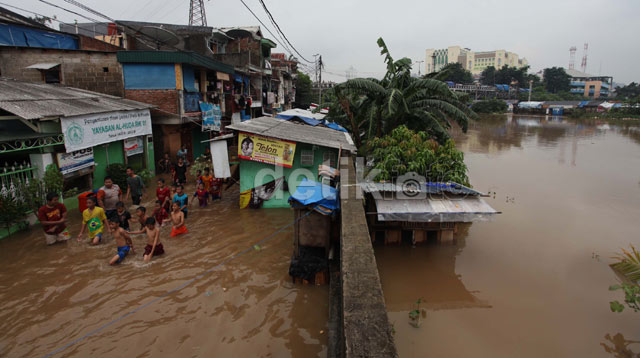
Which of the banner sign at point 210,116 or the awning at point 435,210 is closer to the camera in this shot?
the awning at point 435,210

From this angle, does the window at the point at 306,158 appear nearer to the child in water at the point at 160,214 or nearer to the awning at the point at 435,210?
the awning at the point at 435,210

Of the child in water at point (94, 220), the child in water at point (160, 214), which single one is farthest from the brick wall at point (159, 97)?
the child in water at point (94, 220)

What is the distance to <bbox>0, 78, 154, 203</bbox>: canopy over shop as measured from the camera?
840 cm

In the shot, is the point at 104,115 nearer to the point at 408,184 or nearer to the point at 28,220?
the point at 28,220

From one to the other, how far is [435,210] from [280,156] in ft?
16.0

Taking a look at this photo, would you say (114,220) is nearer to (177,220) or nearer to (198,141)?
(177,220)

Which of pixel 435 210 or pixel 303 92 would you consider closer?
pixel 435 210

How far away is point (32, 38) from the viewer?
16375 mm

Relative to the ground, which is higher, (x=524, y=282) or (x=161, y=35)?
(x=161, y=35)

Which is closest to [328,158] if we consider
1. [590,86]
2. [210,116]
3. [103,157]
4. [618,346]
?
[103,157]

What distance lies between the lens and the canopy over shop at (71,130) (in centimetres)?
840

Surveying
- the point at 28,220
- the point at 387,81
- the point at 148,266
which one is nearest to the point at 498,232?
the point at 387,81

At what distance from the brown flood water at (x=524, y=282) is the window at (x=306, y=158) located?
3.48 metres

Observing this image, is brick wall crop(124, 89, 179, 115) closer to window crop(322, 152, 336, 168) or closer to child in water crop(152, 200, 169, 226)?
child in water crop(152, 200, 169, 226)
